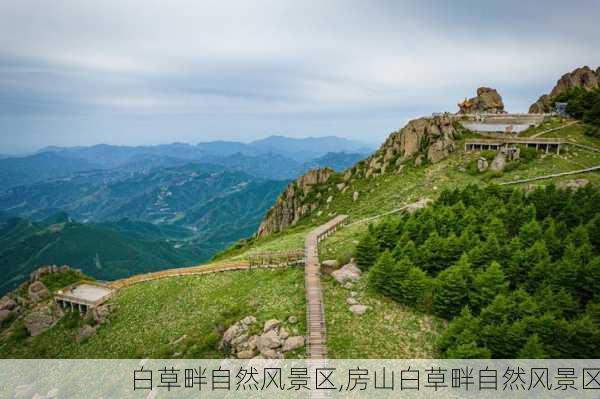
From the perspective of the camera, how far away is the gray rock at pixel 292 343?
2470cm

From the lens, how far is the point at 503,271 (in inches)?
1030

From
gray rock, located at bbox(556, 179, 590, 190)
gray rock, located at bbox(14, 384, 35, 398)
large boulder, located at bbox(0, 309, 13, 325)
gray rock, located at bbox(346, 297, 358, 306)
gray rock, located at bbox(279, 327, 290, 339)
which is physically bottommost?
gray rock, located at bbox(14, 384, 35, 398)

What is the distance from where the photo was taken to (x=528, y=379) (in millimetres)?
19734

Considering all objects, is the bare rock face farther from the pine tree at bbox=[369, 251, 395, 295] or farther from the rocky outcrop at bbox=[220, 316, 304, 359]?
the rocky outcrop at bbox=[220, 316, 304, 359]

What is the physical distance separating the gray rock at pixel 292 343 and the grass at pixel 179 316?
47cm

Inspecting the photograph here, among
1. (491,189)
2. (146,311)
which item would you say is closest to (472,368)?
(491,189)

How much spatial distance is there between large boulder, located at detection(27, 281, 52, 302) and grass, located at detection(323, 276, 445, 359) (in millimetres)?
47159

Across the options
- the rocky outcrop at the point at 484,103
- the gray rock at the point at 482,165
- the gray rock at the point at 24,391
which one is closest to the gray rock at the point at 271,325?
the gray rock at the point at 24,391

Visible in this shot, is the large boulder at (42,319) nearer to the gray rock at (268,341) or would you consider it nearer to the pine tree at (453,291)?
the gray rock at (268,341)

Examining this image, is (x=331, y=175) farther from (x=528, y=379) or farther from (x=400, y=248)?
(x=528, y=379)

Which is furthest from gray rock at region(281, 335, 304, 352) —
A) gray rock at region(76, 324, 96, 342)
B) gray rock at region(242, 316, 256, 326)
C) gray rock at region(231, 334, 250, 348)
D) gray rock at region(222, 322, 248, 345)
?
gray rock at region(76, 324, 96, 342)

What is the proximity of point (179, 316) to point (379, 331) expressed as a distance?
66.2 ft

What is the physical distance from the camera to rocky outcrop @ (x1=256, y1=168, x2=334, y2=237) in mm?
82375

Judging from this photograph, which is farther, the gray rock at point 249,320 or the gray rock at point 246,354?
the gray rock at point 249,320
